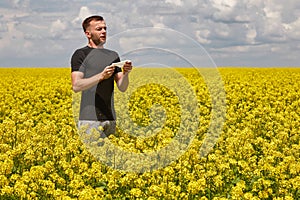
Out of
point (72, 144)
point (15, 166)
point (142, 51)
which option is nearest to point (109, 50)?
point (142, 51)

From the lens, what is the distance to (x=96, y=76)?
709cm

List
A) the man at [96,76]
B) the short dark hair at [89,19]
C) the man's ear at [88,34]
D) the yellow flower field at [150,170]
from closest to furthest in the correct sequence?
1. the yellow flower field at [150,170]
2. the man at [96,76]
3. the short dark hair at [89,19]
4. the man's ear at [88,34]

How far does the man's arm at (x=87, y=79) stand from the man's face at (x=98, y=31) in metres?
0.51

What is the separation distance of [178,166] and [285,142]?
311 cm

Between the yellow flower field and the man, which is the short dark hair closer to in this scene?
the man

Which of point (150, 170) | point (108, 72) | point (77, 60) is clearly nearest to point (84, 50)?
point (77, 60)

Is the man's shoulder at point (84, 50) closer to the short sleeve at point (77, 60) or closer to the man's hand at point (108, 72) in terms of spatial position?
the short sleeve at point (77, 60)

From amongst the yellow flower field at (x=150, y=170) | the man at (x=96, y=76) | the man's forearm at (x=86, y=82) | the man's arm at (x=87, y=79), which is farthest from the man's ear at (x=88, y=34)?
the yellow flower field at (x=150, y=170)

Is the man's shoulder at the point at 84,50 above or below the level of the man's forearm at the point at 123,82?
above

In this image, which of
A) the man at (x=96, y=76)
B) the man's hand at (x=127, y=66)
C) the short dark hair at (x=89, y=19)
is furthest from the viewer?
the short dark hair at (x=89, y=19)

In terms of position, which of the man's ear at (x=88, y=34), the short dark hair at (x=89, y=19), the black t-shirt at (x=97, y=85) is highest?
the short dark hair at (x=89, y=19)

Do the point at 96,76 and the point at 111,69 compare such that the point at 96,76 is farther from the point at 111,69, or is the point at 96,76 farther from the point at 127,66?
the point at 127,66

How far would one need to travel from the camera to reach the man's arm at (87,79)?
6980 mm

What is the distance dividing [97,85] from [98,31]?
2.55 ft
